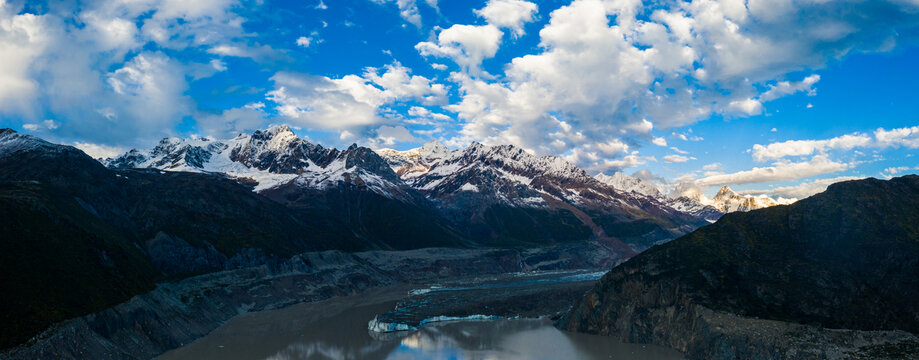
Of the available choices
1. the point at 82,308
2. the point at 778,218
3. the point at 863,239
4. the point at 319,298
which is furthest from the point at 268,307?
the point at 863,239

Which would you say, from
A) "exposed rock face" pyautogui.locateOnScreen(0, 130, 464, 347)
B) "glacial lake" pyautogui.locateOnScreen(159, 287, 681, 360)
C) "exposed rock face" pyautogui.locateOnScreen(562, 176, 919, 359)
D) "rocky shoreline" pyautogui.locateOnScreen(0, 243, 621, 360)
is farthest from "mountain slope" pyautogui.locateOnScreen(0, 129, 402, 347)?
"exposed rock face" pyautogui.locateOnScreen(562, 176, 919, 359)

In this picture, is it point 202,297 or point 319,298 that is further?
point 319,298

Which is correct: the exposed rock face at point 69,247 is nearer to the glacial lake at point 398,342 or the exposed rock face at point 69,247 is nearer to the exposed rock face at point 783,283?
the glacial lake at point 398,342

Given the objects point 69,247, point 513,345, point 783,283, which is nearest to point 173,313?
point 69,247

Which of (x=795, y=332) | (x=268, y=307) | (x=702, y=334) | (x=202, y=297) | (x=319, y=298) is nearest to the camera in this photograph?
(x=795, y=332)

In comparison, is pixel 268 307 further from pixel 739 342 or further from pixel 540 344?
pixel 739 342

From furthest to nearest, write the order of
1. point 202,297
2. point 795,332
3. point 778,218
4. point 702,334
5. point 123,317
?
point 202,297
point 778,218
point 123,317
point 702,334
point 795,332
